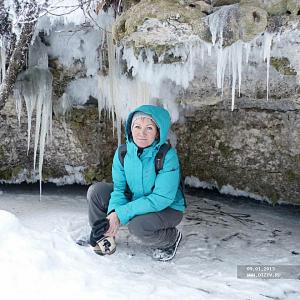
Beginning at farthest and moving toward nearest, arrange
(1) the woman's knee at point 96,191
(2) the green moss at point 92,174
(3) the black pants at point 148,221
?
(2) the green moss at point 92,174 → (1) the woman's knee at point 96,191 → (3) the black pants at point 148,221

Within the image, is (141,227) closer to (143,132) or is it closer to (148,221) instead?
(148,221)

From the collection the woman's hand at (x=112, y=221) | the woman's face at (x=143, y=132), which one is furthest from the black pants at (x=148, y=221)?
the woman's face at (x=143, y=132)

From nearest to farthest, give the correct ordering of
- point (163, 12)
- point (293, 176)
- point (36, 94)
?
point (163, 12)
point (36, 94)
point (293, 176)

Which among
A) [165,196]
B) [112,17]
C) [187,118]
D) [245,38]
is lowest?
[165,196]

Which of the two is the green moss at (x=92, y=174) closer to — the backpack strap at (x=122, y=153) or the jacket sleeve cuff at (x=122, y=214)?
the backpack strap at (x=122, y=153)

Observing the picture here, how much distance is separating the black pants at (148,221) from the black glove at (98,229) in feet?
0.66

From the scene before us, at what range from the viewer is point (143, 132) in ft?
12.1

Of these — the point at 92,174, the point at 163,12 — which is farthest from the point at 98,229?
the point at 92,174

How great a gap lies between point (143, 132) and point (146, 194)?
0.54 m

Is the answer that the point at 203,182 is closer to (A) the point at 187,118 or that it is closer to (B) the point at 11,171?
(A) the point at 187,118

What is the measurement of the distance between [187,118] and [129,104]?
1150 mm

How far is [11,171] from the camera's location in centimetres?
664

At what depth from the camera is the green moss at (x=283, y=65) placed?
14.8 ft

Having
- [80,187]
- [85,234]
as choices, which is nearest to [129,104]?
[80,187]
